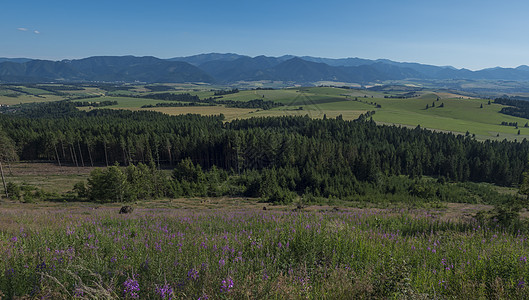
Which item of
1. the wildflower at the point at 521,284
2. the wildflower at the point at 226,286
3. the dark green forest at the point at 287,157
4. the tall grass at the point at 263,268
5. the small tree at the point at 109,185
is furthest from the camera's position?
the dark green forest at the point at 287,157

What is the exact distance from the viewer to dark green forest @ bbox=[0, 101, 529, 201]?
68.1 meters

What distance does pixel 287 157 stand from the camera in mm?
88938

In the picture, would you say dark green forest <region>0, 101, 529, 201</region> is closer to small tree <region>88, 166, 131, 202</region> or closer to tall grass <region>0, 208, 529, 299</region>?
small tree <region>88, 166, 131, 202</region>

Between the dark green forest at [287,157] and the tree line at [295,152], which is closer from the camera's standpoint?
the dark green forest at [287,157]

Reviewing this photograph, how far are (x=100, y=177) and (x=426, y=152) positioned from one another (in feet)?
336

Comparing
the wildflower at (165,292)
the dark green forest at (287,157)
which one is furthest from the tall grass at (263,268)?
the dark green forest at (287,157)

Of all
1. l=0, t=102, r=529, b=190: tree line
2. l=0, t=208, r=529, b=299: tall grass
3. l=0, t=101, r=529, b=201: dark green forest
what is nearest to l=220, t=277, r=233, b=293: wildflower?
l=0, t=208, r=529, b=299: tall grass

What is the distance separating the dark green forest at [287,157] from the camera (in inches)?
2680

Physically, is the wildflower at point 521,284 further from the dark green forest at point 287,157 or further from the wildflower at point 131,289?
the dark green forest at point 287,157

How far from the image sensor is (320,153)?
8488cm

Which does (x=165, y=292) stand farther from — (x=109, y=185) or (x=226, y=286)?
(x=109, y=185)

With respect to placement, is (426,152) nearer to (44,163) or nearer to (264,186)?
(264,186)

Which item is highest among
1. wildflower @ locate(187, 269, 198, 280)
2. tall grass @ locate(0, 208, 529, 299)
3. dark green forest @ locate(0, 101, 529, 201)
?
wildflower @ locate(187, 269, 198, 280)

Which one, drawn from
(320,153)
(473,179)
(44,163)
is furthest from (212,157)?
(473,179)
